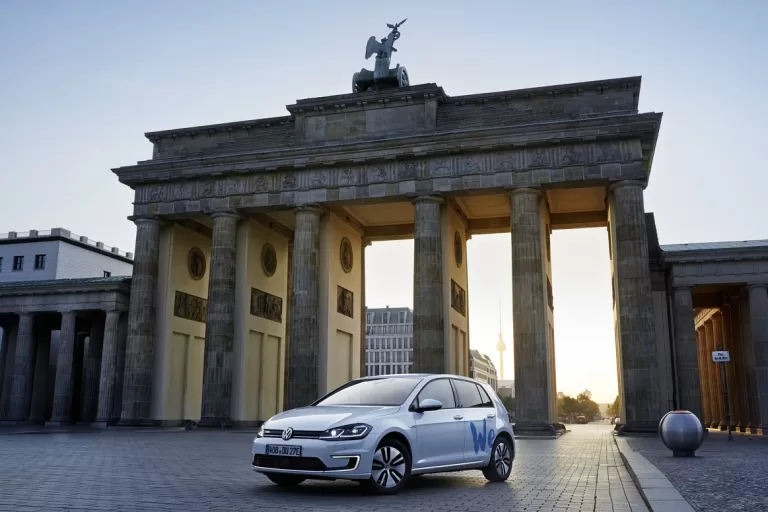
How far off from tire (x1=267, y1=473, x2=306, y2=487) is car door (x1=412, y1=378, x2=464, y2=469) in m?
1.78

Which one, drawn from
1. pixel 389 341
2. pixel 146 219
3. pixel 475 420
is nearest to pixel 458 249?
pixel 146 219

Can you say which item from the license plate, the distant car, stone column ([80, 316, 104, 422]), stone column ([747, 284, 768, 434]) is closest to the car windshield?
the distant car

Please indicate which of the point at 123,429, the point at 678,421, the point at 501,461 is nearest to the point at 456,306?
the point at 123,429

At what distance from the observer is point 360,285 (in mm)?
42938

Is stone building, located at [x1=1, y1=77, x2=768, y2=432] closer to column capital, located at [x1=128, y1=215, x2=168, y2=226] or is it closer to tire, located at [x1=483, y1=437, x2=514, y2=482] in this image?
column capital, located at [x1=128, y1=215, x2=168, y2=226]

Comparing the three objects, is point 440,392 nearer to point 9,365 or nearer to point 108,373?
point 108,373

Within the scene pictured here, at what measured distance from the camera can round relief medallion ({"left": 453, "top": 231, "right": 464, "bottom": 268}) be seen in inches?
1516

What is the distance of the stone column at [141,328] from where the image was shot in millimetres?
37344

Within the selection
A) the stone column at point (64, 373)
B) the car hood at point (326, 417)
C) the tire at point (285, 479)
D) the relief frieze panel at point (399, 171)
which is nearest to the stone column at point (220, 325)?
the relief frieze panel at point (399, 171)

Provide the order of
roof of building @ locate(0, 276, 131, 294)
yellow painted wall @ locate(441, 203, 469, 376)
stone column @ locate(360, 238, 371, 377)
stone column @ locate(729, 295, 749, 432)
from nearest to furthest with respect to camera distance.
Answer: yellow painted wall @ locate(441, 203, 469, 376) < stone column @ locate(729, 295, 749, 432) < roof of building @ locate(0, 276, 131, 294) < stone column @ locate(360, 238, 371, 377)

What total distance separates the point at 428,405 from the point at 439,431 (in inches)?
27.7

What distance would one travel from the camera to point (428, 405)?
36.2 feet

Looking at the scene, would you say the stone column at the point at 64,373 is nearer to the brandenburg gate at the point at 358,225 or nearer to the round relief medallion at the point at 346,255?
the brandenburg gate at the point at 358,225

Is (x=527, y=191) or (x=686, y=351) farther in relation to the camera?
(x=527, y=191)
